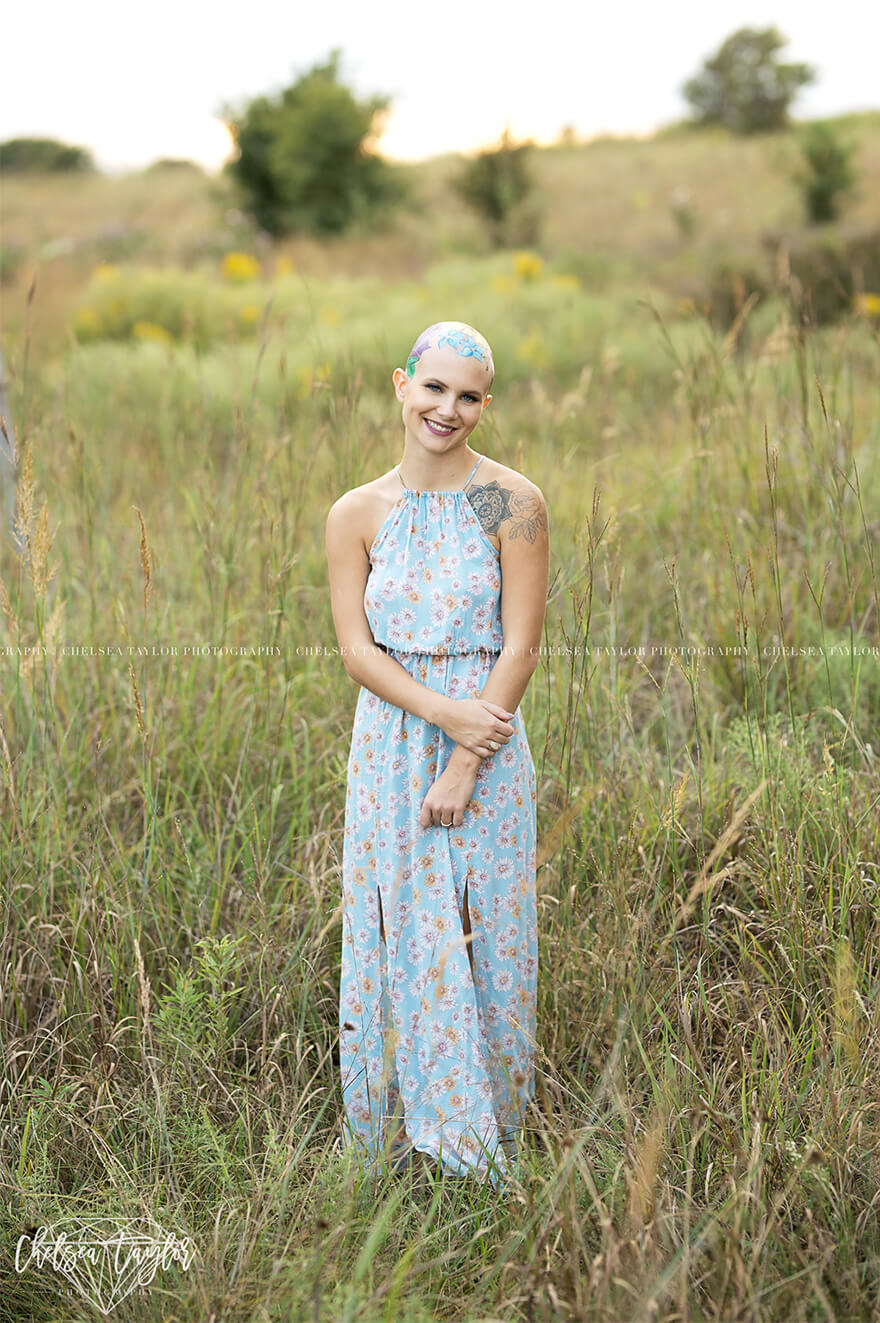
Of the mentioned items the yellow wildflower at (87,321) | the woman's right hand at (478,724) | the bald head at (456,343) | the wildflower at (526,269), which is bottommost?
the woman's right hand at (478,724)

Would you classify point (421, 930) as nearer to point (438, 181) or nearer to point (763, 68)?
point (438, 181)

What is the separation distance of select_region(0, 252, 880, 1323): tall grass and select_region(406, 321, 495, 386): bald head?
30cm

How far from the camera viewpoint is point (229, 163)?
16.2 metres

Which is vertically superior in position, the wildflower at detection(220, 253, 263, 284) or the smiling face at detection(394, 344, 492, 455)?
the wildflower at detection(220, 253, 263, 284)

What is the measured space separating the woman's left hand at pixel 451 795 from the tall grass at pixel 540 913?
0.26m

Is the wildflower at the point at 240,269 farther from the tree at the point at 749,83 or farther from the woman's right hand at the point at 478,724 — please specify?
the tree at the point at 749,83

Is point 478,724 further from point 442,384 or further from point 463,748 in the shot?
point 442,384

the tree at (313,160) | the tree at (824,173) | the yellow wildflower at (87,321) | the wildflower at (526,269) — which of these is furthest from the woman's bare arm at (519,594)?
the tree at (824,173)

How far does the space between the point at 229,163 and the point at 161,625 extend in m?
15.8

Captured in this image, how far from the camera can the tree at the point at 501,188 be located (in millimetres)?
13352

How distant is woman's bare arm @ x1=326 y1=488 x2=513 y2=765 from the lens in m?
1.71

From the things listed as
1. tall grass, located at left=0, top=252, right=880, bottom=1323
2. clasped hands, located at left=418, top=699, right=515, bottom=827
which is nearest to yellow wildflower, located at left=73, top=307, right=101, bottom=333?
tall grass, located at left=0, top=252, right=880, bottom=1323

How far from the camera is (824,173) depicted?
47.4 ft
